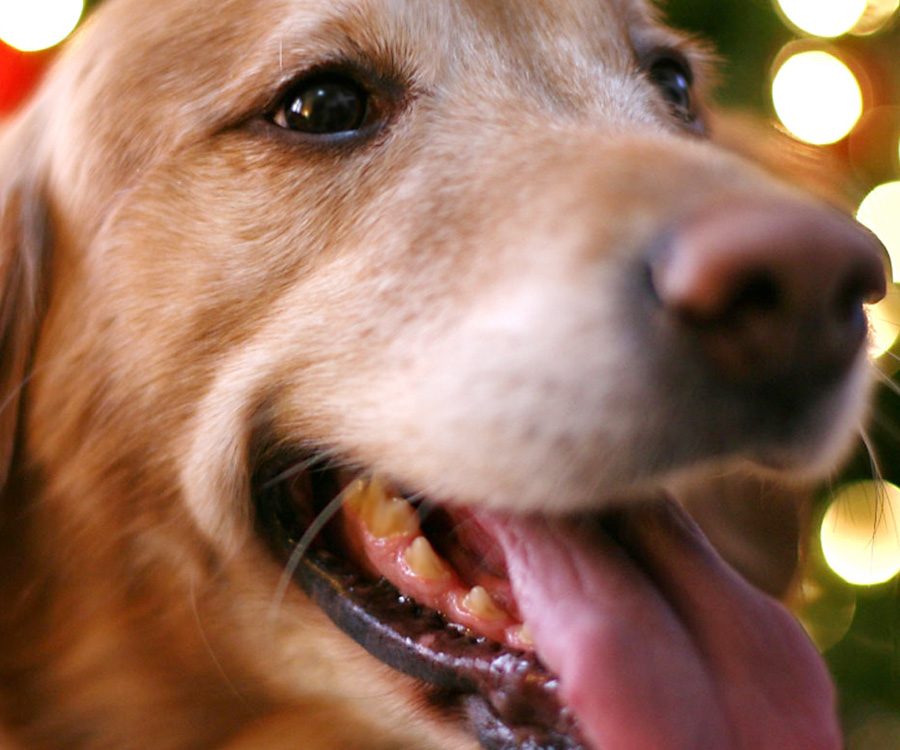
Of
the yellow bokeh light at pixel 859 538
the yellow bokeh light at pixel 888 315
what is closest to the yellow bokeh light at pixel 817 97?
the yellow bokeh light at pixel 888 315

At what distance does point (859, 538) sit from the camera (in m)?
3.08

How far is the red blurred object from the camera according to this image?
257 cm

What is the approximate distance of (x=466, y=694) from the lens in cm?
143

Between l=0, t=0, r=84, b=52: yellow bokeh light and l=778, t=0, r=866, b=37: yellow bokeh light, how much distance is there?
1794 mm

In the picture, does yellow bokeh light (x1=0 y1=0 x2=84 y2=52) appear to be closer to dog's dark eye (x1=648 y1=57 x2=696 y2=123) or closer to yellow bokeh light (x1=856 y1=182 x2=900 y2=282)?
dog's dark eye (x1=648 y1=57 x2=696 y2=123)

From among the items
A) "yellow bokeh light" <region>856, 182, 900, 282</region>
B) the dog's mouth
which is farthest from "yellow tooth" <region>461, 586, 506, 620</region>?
"yellow bokeh light" <region>856, 182, 900, 282</region>

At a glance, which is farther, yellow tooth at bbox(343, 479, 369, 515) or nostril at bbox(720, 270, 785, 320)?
yellow tooth at bbox(343, 479, 369, 515)

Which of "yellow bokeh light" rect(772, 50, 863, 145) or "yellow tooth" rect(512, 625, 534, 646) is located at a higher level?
"yellow bokeh light" rect(772, 50, 863, 145)

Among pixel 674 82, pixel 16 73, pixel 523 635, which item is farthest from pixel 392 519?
pixel 16 73

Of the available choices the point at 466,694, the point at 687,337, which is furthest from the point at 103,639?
the point at 687,337

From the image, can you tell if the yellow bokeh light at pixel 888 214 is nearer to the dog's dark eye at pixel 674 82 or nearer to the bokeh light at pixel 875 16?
the bokeh light at pixel 875 16

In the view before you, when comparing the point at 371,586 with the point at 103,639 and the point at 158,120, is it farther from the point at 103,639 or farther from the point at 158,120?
the point at 158,120

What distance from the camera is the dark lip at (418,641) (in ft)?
4.30

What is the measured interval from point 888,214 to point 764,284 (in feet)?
6.44
